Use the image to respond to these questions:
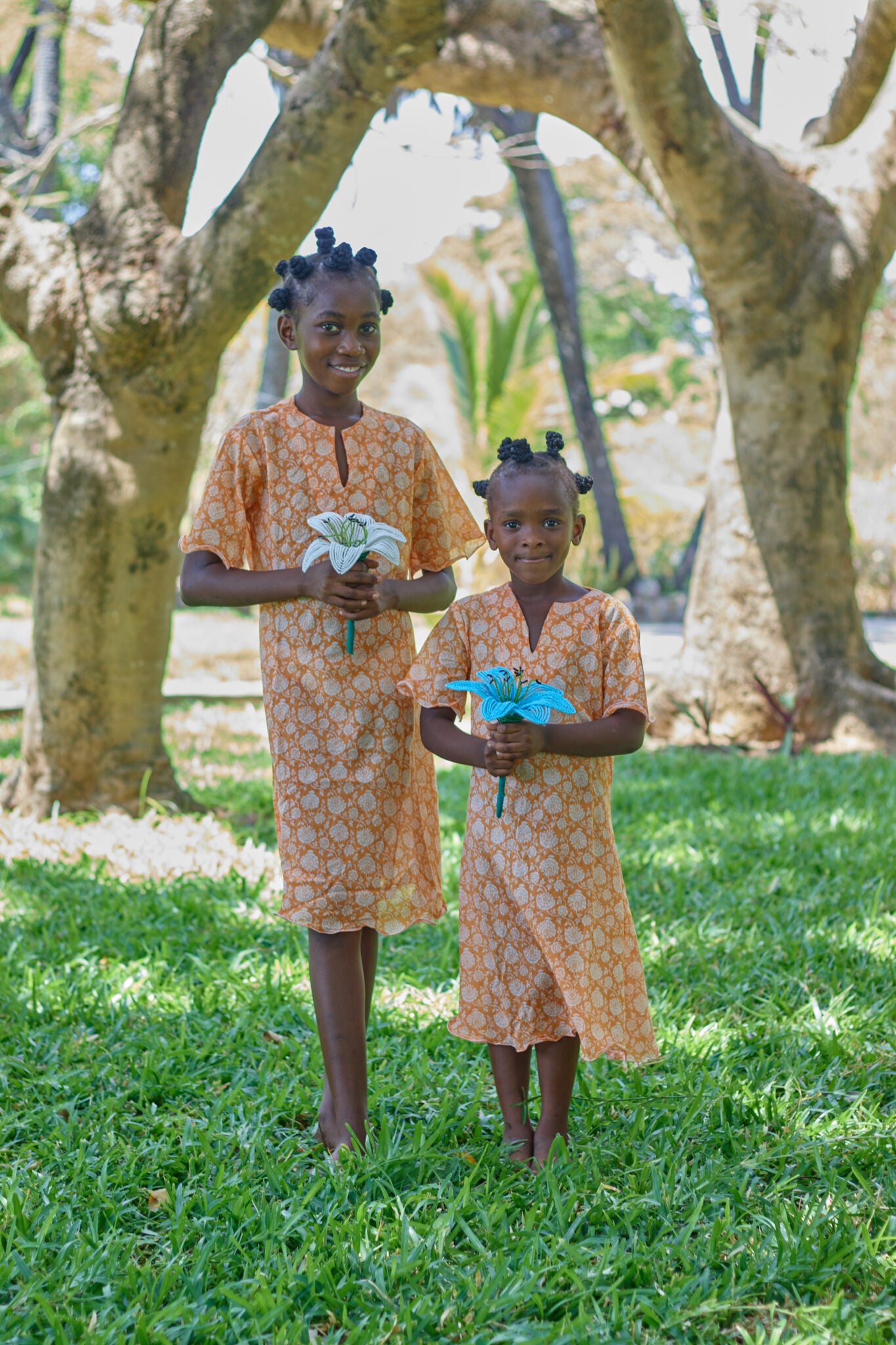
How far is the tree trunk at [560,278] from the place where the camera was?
12336 mm

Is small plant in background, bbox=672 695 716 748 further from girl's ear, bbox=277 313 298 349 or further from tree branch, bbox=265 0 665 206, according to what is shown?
girl's ear, bbox=277 313 298 349

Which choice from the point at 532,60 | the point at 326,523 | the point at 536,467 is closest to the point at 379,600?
the point at 326,523

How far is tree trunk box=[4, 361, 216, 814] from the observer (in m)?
5.23

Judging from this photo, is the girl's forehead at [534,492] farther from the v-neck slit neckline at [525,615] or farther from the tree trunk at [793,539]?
the tree trunk at [793,539]

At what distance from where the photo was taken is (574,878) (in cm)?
238

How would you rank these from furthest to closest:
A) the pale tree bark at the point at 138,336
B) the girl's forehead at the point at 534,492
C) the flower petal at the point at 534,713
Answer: the pale tree bark at the point at 138,336 < the girl's forehead at the point at 534,492 < the flower petal at the point at 534,713

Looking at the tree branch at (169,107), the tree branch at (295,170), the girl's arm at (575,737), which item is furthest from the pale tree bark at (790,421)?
the girl's arm at (575,737)

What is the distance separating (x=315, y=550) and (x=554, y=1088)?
1169 mm

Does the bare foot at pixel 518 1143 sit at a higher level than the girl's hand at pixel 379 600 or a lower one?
lower

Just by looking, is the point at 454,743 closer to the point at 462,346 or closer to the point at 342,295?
the point at 342,295

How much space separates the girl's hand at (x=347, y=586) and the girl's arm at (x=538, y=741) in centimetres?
29

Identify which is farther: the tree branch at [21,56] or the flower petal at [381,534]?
the tree branch at [21,56]

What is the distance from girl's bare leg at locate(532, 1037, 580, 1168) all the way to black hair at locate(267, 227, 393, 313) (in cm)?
157

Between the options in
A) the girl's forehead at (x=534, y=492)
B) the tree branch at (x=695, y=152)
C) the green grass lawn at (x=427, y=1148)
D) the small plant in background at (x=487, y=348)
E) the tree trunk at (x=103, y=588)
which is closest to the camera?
the green grass lawn at (x=427, y=1148)
